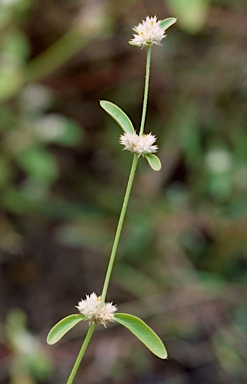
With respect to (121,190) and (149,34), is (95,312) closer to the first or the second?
(149,34)

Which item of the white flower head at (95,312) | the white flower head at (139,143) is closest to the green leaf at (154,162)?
the white flower head at (139,143)

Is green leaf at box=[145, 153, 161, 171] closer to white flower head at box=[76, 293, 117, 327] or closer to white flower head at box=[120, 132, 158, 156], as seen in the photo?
white flower head at box=[120, 132, 158, 156]

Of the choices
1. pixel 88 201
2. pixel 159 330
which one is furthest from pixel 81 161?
pixel 159 330

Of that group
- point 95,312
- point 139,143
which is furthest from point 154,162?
point 95,312

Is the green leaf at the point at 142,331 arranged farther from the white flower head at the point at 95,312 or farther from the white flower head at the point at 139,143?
the white flower head at the point at 139,143

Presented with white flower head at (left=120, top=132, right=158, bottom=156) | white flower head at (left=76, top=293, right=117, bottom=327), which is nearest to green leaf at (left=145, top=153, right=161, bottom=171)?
white flower head at (left=120, top=132, right=158, bottom=156)
